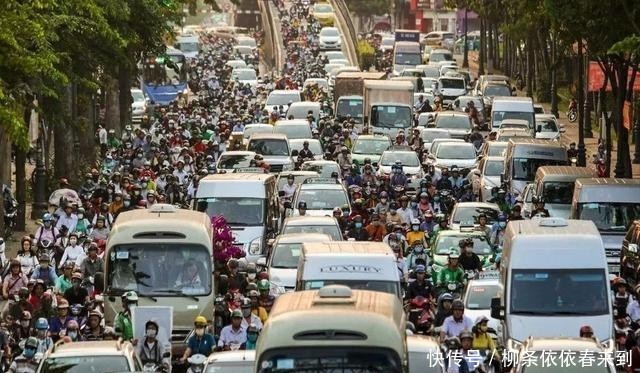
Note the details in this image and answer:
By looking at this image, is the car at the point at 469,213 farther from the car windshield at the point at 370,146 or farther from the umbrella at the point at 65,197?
the car windshield at the point at 370,146

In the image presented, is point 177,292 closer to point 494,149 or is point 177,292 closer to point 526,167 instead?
point 526,167

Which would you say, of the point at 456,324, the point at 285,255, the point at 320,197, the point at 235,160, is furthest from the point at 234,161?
the point at 456,324

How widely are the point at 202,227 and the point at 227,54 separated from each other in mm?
88520

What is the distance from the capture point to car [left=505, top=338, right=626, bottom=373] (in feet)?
60.4

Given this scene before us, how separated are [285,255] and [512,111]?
100 ft

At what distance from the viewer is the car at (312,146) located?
4947 cm

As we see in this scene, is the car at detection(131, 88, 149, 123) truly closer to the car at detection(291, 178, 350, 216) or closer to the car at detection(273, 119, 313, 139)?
the car at detection(273, 119, 313, 139)

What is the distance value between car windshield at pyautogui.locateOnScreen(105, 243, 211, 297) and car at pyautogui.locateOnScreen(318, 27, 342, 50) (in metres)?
86.3

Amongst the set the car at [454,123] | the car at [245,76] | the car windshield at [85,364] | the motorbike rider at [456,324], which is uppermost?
the car windshield at [85,364]

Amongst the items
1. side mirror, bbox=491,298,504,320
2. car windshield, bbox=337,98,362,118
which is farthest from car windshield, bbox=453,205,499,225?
car windshield, bbox=337,98,362,118

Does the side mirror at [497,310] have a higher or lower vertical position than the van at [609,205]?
higher

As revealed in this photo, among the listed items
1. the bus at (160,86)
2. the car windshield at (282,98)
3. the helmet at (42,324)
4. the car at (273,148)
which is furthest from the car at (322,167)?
the bus at (160,86)

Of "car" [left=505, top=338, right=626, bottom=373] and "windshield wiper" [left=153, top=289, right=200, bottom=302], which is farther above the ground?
"car" [left=505, top=338, right=626, bottom=373]

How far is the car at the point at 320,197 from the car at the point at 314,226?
15.3ft
